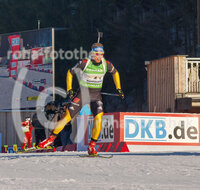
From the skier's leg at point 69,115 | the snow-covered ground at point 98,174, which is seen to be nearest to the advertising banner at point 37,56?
the skier's leg at point 69,115

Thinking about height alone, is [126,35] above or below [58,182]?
above

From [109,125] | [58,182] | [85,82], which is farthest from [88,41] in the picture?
[58,182]

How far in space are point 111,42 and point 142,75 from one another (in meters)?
3.40

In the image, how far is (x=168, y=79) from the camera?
20047 millimetres

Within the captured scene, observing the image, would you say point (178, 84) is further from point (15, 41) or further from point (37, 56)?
point (15, 41)

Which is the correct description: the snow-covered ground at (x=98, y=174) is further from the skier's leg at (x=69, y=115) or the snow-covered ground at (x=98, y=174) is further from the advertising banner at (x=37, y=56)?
the advertising banner at (x=37, y=56)

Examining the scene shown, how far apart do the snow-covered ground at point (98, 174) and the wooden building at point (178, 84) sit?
10.7 m

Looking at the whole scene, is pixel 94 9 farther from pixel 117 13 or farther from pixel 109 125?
pixel 109 125

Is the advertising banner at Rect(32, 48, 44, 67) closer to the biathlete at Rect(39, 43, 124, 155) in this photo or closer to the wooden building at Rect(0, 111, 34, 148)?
the wooden building at Rect(0, 111, 34, 148)

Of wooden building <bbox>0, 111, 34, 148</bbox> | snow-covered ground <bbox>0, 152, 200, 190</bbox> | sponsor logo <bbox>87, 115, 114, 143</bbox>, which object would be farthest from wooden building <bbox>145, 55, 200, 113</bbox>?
snow-covered ground <bbox>0, 152, 200, 190</bbox>

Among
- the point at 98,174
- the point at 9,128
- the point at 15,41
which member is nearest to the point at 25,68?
the point at 15,41

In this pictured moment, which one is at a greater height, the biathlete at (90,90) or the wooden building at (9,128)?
the biathlete at (90,90)

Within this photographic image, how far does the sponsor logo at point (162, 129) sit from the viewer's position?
14.2 m

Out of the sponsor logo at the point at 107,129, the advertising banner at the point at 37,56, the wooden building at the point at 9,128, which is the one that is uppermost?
the advertising banner at the point at 37,56
